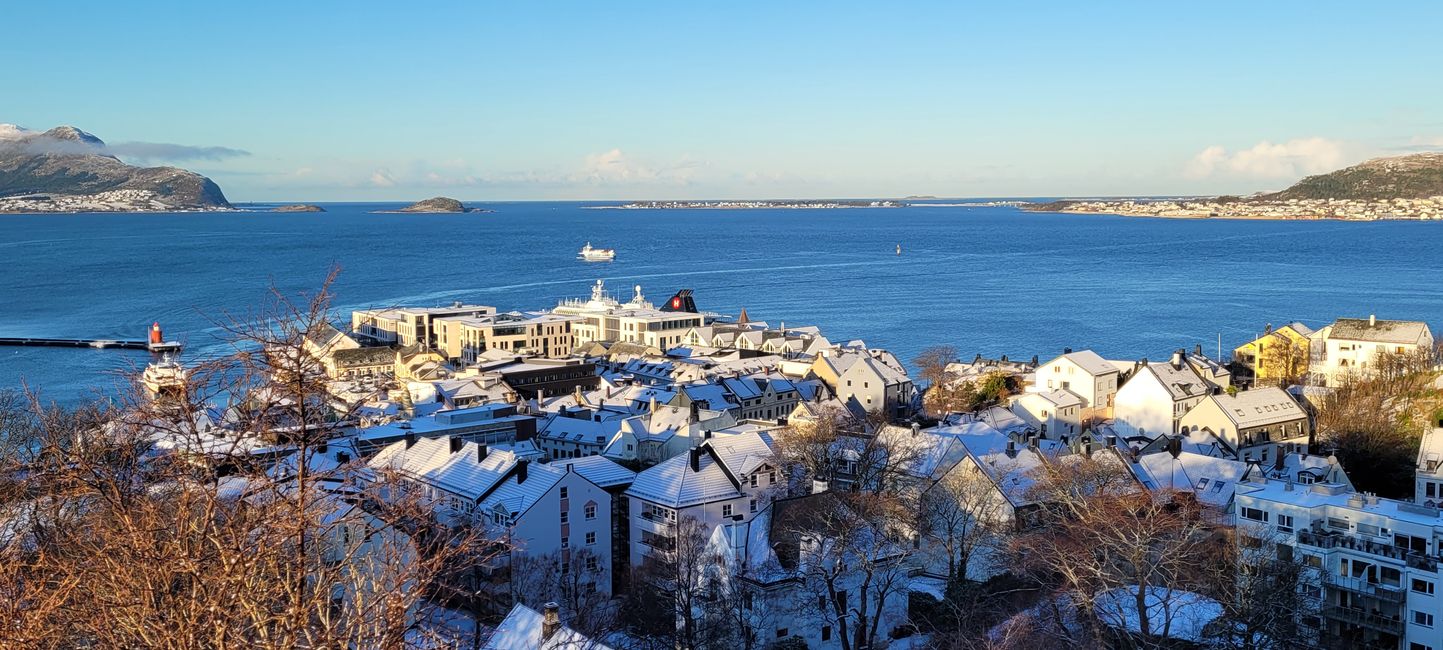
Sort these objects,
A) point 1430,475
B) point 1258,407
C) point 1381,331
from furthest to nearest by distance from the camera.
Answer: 1. point 1381,331
2. point 1258,407
3. point 1430,475

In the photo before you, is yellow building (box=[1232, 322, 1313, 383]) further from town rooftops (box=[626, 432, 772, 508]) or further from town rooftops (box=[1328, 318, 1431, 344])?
town rooftops (box=[626, 432, 772, 508])

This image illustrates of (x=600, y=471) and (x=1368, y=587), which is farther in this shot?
(x=600, y=471)

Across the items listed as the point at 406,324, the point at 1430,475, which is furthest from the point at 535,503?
the point at 406,324

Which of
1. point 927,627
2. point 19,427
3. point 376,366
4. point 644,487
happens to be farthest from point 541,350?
point 927,627

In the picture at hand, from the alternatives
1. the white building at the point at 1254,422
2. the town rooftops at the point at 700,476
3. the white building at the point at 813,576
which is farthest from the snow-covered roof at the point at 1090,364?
the white building at the point at 813,576

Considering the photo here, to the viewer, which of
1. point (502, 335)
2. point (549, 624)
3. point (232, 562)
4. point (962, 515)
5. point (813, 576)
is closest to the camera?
point (232, 562)

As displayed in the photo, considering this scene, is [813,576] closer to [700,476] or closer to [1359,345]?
[700,476]
